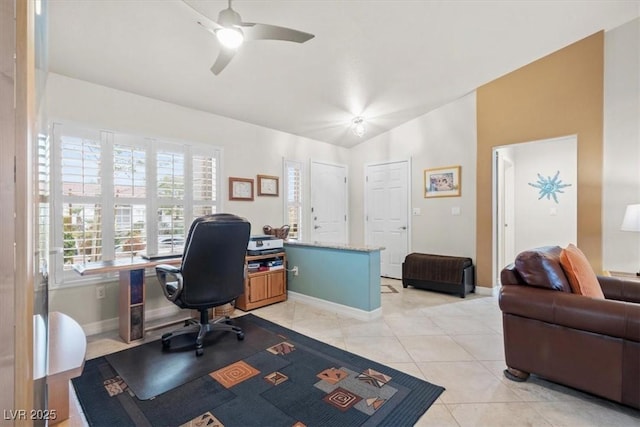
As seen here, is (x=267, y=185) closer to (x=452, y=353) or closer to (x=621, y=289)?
(x=452, y=353)

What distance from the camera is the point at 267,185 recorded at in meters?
4.30

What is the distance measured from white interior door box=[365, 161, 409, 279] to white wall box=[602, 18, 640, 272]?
7.90ft

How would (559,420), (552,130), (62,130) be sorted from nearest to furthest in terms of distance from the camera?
(559,420) → (62,130) → (552,130)

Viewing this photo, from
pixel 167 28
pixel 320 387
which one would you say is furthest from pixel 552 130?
pixel 167 28

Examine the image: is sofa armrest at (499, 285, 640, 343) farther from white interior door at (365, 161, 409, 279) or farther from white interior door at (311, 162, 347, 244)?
white interior door at (311, 162, 347, 244)

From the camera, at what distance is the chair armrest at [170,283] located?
236 centimetres

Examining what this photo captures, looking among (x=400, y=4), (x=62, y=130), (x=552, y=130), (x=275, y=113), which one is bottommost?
(x=62, y=130)

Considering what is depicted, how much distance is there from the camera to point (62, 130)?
8.59ft

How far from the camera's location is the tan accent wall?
3.24 m

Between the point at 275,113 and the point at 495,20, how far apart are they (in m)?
2.59

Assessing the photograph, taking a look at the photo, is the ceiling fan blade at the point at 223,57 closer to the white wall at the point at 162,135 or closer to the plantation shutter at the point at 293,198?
the white wall at the point at 162,135

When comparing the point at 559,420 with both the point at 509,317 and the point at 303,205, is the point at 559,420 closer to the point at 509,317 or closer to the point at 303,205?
the point at 509,317

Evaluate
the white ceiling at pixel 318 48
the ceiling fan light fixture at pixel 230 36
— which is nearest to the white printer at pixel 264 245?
the white ceiling at pixel 318 48

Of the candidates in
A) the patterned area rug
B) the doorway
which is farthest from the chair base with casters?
the doorway
